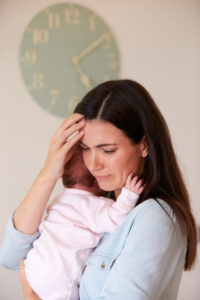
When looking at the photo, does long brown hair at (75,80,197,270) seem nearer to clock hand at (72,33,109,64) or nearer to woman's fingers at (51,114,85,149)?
woman's fingers at (51,114,85,149)

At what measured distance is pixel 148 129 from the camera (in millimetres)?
1229

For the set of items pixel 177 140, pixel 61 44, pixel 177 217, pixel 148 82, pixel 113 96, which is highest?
pixel 61 44

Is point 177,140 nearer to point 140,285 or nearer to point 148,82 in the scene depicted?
point 148,82

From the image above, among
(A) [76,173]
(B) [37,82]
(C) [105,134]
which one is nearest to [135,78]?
(B) [37,82]

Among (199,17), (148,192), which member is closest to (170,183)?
(148,192)

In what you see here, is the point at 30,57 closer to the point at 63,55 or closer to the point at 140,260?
the point at 63,55

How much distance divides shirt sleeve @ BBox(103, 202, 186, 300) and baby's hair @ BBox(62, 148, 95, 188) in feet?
1.24

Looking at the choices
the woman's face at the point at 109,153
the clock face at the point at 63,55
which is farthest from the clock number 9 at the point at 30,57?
the woman's face at the point at 109,153

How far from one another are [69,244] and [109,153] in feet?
1.15

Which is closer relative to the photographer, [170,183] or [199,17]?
[170,183]

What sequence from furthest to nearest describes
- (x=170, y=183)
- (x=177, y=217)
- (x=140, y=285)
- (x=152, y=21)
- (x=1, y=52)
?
(x=152, y=21)
(x=1, y=52)
(x=170, y=183)
(x=177, y=217)
(x=140, y=285)

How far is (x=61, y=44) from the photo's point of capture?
245 cm

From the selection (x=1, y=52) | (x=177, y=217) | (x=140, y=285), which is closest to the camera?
(x=140, y=285)

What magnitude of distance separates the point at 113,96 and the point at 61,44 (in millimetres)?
1361
